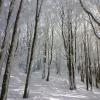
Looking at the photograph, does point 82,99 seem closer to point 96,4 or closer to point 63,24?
point 96,4

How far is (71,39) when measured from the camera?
1828 centimetres

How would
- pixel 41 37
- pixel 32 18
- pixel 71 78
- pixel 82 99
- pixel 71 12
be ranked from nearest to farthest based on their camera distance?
pixel 82 99
pixel 71 78
pixel 71 12
pixel 32 18
pixel 41 37

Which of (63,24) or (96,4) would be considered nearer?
(96,4)

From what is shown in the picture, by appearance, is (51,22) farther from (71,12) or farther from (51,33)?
(71,12)

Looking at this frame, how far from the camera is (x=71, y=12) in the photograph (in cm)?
1880

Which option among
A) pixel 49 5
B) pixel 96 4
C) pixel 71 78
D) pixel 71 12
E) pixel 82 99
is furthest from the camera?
pixel 49 5

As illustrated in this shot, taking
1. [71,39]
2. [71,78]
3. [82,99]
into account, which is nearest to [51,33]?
[71,39]

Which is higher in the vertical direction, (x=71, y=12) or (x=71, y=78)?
(x=71, y=12)

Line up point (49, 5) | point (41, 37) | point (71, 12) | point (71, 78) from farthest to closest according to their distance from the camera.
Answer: point (41, 37) → point (49, 5) → point (71, 12) → point (71, 78)

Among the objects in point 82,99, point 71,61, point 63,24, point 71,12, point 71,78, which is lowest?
point 82,99

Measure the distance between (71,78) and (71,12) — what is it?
720cm

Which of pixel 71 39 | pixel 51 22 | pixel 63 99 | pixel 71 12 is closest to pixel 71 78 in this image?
pixel 71 39

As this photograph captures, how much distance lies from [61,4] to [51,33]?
708 centimetres

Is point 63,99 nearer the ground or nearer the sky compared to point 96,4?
nearer the ground
